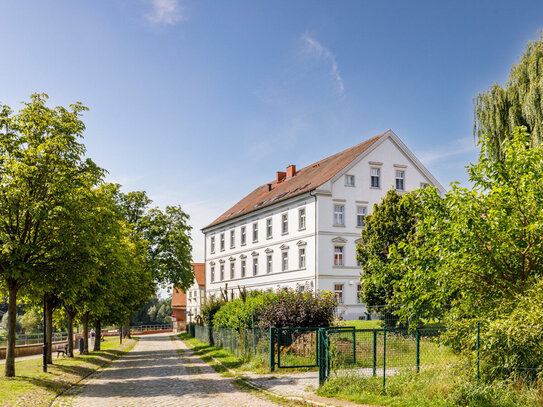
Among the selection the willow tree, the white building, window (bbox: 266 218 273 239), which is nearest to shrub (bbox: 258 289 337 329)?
the willow tree

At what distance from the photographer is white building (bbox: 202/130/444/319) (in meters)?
41.4

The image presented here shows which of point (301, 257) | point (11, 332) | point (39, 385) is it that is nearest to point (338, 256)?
point (301, 257)

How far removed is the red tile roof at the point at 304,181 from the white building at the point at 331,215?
13 centimetres

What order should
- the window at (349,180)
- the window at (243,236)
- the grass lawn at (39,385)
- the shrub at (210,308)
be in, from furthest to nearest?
the window at (243,236)
the window at (349,180)
the shrub at (210,308)
the grass lawn at (39,385)

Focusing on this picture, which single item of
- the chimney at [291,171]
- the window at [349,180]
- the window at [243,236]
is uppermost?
the chimney at [291,171]

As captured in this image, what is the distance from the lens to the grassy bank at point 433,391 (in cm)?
1011

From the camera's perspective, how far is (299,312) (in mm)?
20297

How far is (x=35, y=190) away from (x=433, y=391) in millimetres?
13726

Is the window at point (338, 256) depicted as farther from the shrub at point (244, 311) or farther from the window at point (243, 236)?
the shrub at point (244, 311)

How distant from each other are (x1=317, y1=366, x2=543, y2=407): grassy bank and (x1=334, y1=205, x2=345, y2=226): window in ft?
96.6

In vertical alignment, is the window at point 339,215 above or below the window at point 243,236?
above

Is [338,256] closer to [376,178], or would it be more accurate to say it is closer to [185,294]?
[376,178]

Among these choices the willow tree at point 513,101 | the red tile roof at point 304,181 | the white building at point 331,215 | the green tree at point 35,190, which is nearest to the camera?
the green tree at point 35,190

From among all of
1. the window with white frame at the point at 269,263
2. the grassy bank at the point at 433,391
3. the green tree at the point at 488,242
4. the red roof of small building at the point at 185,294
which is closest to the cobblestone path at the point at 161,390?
the grassy bank at the point at 433,391
